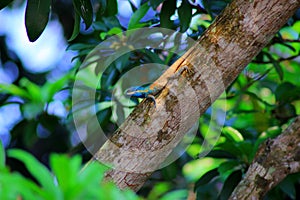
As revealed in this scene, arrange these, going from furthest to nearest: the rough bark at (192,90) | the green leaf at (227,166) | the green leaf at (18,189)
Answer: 1. the green leaf at (227,166)
2. the rough bark at (192,90)
3. the green leaf at (18,189)

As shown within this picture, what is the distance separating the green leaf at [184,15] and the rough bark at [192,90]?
0.23 m

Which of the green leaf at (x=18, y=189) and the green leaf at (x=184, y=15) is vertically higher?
the green leaf at (x=18, y=189)

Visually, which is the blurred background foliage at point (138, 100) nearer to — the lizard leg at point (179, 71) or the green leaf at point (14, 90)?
the green leaf at point (14, 90)

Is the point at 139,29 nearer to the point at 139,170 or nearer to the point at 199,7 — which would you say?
the point at 199,7

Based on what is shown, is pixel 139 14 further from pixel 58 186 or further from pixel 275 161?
pixel 58 186

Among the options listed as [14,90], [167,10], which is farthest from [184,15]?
[14,90]

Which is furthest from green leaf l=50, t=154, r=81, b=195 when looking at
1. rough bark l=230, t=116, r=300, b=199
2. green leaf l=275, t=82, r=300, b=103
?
green leaf l=275, t=82, r=300, b=103

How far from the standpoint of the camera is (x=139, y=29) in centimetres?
158

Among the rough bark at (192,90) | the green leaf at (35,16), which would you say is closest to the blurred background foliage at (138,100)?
the green leaf at (35,16)

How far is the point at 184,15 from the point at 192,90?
318mm

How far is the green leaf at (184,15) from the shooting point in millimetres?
1413

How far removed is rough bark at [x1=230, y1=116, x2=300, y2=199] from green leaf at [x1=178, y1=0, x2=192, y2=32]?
343 mm

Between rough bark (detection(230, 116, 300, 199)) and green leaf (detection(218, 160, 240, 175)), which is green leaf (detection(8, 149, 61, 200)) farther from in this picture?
green leaf (detection(218, 160, 240, 175))

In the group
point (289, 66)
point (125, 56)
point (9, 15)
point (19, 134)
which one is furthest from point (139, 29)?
point (9, 15)
